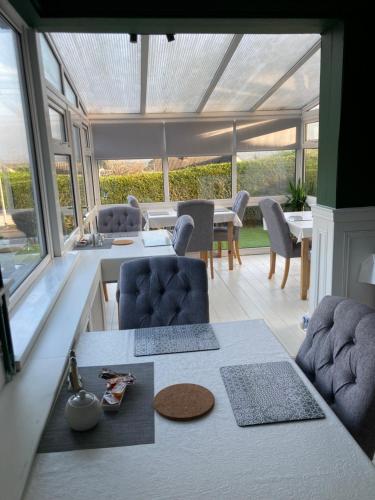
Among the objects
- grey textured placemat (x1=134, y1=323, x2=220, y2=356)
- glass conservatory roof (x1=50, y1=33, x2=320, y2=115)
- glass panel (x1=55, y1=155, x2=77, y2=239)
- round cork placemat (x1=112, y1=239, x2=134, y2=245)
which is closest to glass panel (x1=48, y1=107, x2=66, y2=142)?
glass panel (x1=55, y1=155, x2=77, y2=239)

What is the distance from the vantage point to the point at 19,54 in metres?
2.27

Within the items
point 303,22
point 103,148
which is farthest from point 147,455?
point 103,148

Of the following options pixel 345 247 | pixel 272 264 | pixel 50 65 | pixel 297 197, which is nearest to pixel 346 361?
pixel 345 247

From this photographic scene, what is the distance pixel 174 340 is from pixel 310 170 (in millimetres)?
4824

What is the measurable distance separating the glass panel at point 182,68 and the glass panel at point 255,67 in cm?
19

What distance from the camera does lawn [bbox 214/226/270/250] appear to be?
6047 millimetres

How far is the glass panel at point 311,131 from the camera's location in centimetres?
555

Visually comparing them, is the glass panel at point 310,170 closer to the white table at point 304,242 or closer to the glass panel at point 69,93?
the white table at point 304,242

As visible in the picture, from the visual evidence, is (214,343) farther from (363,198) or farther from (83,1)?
(83,1)

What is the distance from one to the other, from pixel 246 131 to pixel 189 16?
3.70 meters

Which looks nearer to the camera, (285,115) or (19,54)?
(19,54)

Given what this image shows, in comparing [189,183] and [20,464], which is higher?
[189,183]

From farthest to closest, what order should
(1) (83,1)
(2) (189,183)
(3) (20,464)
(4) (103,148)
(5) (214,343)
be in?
1. (2) (189,183)
2. (4) (103,148)
3. (1) (83,1)
4. (5) (214,343)
5. (3) (20,464)

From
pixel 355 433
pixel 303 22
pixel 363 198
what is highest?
pixel 303 22
